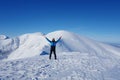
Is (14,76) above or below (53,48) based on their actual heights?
below

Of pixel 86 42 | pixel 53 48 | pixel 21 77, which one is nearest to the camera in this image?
pixel 21 77

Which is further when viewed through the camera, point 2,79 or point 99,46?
point 99,46

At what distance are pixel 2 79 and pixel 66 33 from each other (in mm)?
140713

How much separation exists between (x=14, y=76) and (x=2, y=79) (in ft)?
3.75

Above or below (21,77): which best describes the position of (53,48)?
above

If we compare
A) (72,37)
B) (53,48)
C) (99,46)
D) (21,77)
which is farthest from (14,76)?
(72,37)

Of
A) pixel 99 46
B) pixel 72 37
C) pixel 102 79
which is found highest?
pixel 72 37

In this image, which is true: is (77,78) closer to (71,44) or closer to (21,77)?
(21,77)

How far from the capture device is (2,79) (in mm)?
11789

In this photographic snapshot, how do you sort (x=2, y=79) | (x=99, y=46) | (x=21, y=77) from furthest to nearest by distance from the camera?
(x=99, y=46) < (x=21, y=77) < (x=2, y=79)

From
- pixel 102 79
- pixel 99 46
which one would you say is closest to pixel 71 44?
pixel 99 46

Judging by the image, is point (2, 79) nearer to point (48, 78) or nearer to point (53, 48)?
point (48, 78)

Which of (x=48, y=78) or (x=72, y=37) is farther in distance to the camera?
(x=72, y=37)

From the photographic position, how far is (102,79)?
12969 mm
